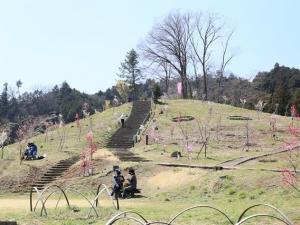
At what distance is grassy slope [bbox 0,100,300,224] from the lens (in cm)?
1586

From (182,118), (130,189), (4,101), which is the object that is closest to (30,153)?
(130,189)

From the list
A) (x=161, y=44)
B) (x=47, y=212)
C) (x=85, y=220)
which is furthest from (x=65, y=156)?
(x=161, y=44)

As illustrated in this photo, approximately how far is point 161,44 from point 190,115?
18837mm

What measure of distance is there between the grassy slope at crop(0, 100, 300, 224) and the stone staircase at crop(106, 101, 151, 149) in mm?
1444

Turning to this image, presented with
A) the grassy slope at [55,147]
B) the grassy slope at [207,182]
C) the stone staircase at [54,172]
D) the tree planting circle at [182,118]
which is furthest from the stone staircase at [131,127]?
the stone staircase at [54,172]

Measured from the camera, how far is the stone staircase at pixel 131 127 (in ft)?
133

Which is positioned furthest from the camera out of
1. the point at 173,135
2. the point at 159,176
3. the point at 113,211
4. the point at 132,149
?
the point at 173,135

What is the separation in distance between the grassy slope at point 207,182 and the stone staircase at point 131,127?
4.74 ft

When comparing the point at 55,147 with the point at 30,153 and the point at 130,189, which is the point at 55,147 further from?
the point at 130,189

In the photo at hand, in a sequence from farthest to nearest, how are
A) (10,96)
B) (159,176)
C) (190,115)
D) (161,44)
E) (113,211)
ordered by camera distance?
(10,96) → (161,44) → (190,115) → (159,176) → (113,211)

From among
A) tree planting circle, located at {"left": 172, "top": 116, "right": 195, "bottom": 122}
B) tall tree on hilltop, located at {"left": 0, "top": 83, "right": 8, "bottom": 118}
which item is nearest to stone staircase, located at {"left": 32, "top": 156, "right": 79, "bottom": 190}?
tree planting circle, located at {"left": 172, "top": 116, "right": 195, "bottom": 122}

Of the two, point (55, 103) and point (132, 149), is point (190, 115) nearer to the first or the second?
point (132, 149)

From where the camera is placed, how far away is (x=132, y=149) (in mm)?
38000

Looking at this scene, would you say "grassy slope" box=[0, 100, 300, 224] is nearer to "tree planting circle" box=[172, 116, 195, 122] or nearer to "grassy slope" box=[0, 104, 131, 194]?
"tree planting circle" box=[172, 116, 195, 122]
